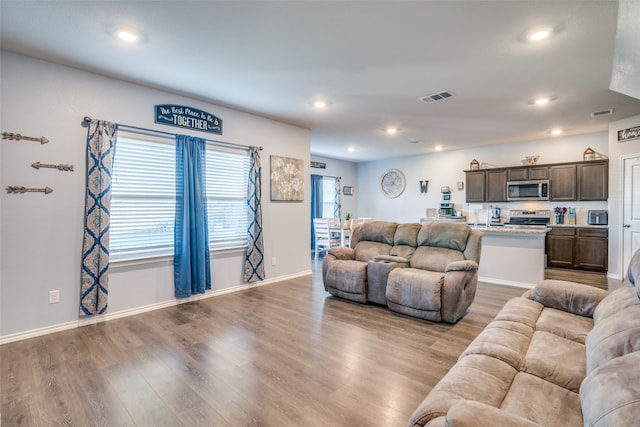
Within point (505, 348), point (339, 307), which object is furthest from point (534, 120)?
point (505, 348)

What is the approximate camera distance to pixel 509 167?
21.7 feet

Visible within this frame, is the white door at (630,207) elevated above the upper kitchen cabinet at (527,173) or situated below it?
below

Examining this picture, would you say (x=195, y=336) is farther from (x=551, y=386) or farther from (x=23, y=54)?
(x=23, y=54)

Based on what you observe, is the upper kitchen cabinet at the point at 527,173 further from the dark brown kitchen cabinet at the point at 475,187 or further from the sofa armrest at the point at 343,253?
the sofa armrest at the point at 343,253

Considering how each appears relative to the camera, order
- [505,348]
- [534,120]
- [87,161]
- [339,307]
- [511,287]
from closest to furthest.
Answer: [505,348]
[87,161]
[339,307]
[511,287]
[534,120]

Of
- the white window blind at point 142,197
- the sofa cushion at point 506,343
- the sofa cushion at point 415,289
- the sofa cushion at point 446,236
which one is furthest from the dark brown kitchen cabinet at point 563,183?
the white window blind at point 142,197

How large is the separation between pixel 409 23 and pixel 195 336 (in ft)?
10.8

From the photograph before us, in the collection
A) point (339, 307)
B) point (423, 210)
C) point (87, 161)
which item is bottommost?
point (339, 307)

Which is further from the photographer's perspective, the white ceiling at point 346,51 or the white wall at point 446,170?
the white wall at point 446,170

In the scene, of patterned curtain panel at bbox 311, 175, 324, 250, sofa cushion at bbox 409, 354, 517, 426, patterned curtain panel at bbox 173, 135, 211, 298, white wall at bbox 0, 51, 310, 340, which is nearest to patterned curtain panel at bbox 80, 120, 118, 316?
white wall at bbox 0, 51, 310, 340

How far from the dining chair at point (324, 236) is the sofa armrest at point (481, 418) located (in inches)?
227

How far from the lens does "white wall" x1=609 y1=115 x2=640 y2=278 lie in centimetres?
494

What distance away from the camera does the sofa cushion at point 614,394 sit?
0.79 meters

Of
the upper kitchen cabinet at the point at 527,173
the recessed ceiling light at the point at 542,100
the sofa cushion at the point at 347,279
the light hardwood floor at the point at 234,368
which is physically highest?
the recessed ceiling light at the point at 542,100
